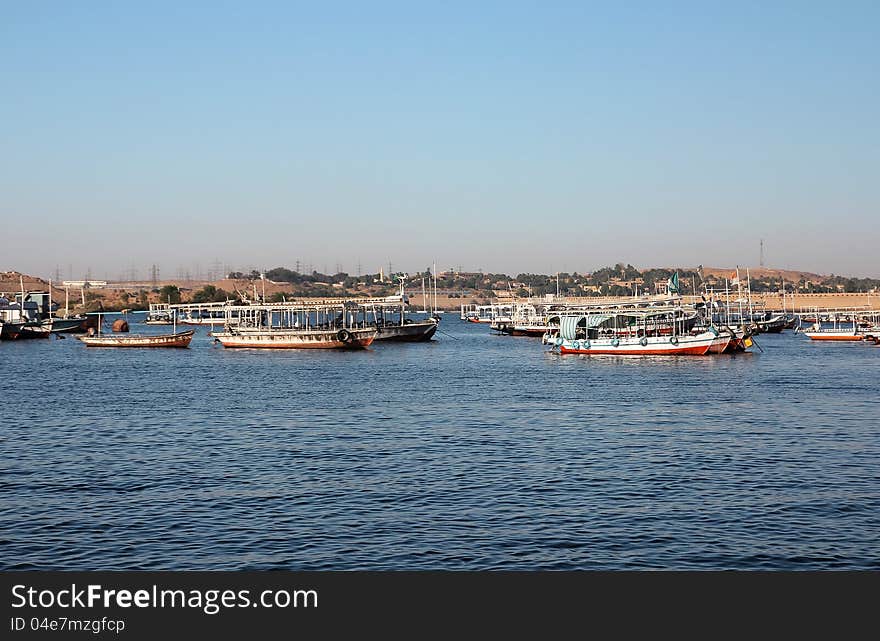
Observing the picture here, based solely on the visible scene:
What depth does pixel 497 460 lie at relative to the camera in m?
41.2

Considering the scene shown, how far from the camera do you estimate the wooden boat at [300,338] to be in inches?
5012

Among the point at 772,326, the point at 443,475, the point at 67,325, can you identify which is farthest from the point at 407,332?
the point at 443,475

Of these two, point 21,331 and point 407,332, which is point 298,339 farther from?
point 21,331

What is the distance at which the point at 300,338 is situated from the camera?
13025cm

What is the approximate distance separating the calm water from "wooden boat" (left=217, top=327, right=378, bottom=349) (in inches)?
1934

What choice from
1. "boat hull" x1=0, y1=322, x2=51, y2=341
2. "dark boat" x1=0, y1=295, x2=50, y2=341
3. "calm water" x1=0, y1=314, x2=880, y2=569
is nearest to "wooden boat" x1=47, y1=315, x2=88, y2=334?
"dark boat" x1=0, y1=295, x2=50, y2=341

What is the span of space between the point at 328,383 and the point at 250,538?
2037 inches

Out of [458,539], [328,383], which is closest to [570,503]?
[458,539]

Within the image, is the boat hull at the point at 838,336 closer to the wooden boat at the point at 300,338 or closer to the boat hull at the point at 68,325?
the wooden boat at the point at 300,338

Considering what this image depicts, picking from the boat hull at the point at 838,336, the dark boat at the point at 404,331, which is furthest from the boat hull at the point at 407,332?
the boat hull at the point at 838,336

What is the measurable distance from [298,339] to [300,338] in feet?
1.00

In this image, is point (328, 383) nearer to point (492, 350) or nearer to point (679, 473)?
point (679, 473)

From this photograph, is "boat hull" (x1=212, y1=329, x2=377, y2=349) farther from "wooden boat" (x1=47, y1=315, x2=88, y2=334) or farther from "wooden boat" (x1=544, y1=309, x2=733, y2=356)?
"wooden boat" (x1=47, y1=315, x2=88, y2=334)

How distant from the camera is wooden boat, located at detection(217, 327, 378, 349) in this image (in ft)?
418
